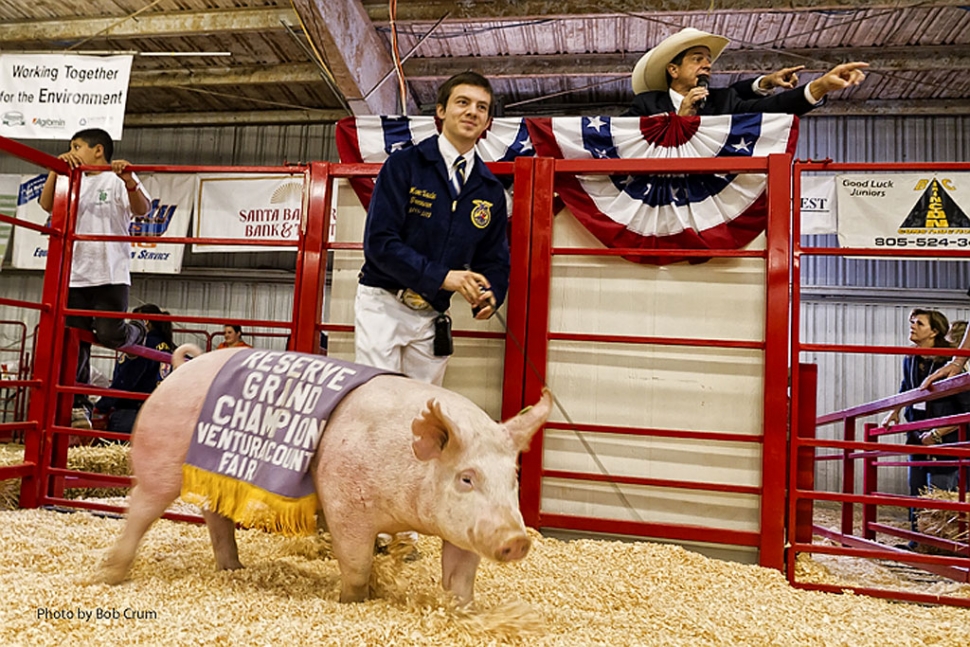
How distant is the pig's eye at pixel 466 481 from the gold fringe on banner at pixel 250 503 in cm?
46

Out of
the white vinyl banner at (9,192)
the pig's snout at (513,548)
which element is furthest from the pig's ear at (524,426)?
the white vinyl banner at (9,192)

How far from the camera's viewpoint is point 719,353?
3.30 m

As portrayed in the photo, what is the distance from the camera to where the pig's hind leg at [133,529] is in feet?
7.24

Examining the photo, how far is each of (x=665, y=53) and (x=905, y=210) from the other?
16.4ft

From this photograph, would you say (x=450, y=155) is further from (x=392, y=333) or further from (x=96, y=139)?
(x=96, y=139)

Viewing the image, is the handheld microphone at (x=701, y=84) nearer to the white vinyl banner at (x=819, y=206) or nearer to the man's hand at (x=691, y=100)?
the man's hand at (x=691, y=100)

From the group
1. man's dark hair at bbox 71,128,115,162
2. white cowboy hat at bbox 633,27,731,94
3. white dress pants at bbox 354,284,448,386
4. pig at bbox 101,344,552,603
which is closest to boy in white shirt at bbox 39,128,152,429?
man's dark hair at bbox 71,128,115,162

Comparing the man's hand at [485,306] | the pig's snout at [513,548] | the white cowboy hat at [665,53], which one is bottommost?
the pig's snout at [513,548]

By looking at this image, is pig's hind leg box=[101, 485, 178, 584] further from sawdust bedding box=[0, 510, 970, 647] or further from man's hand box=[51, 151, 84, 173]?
man's hand box=[51, 151, 84, 173]

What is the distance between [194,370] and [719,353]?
2162mm

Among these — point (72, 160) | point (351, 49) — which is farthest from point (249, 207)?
point (72, 160)

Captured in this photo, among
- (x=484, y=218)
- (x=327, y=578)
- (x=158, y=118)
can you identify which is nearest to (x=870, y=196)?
(x=484, y=218)

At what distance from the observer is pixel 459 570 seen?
2.02 m

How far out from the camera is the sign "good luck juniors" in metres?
2.06
